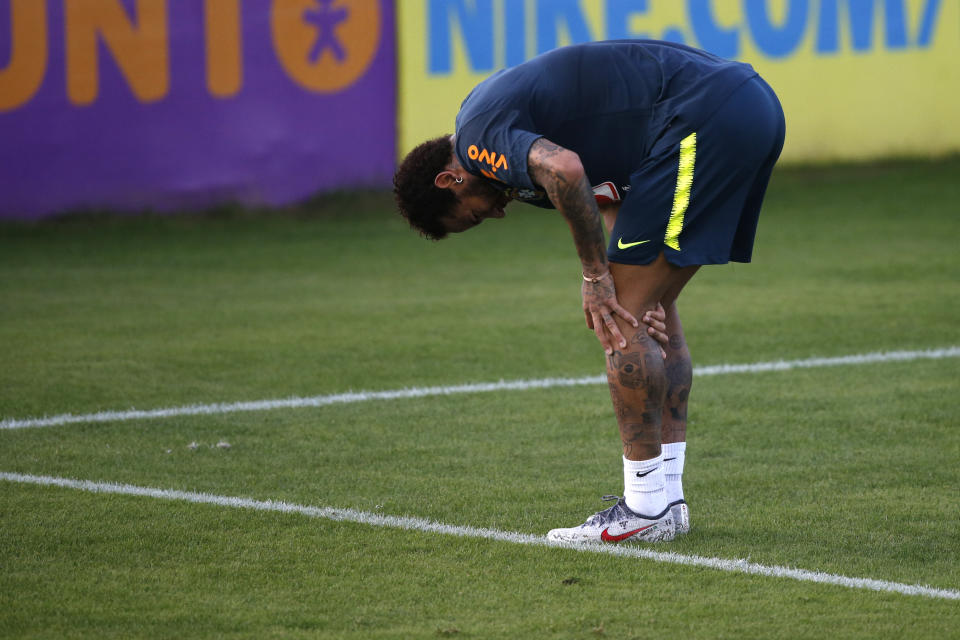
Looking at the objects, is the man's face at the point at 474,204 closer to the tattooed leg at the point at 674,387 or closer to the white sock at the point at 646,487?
the tattooed leg at the point at 674,387

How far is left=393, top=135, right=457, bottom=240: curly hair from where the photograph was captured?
453 cm

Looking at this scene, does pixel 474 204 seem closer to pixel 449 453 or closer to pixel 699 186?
pixel 699 186

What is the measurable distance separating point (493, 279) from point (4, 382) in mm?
4719

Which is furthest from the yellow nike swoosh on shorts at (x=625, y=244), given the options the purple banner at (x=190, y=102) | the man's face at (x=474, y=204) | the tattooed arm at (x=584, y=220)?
the purple banner at (x=190, y=102)

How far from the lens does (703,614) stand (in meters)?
3.81

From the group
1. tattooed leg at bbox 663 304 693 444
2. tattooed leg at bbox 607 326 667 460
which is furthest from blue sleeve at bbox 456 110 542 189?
tattooed leg at bbox 663 304 693 444

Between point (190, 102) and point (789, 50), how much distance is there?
684cm

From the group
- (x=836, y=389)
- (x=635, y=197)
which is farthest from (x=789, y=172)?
(x=635, y=197)

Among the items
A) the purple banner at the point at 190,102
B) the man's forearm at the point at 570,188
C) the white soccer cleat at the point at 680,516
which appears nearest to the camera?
the man's forearm at the point at 570,188

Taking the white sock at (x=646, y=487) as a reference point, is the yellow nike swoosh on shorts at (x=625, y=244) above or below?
above

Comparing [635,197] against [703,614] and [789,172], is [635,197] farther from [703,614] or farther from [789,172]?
[789,172]

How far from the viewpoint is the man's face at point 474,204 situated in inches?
178

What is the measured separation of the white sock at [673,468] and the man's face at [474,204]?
994 mm

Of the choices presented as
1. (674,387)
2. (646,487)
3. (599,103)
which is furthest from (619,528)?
(599,103)
